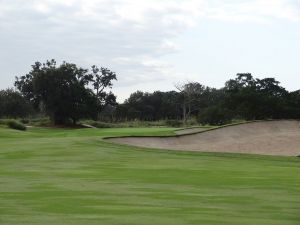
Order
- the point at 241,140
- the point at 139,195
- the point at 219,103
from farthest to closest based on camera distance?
the point at 219,103, the point at 241,140, the point at 139,195

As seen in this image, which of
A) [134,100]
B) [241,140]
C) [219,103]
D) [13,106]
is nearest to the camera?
[241,140]

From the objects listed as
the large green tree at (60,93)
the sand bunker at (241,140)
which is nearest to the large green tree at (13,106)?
the large green tree at (60,93)

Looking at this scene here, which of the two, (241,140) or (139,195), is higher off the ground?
(241,140)

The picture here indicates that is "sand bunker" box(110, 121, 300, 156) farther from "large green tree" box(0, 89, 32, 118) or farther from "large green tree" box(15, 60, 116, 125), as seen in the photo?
"large green tree" box(0, 89, 32, 118)

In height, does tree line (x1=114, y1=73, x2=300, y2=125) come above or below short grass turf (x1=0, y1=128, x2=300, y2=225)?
above

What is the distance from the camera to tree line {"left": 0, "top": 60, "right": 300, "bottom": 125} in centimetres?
5256

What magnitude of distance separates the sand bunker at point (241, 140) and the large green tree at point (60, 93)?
37257 mm

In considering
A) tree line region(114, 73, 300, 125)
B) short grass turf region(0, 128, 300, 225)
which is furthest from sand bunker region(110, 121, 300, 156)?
tree line region(114, 73, 300, 125)

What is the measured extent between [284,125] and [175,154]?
50.7 feet

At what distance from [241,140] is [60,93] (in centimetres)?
4031

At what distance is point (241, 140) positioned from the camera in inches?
1200

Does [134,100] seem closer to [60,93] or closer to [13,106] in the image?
[13,106]

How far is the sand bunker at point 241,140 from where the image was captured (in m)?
27.2

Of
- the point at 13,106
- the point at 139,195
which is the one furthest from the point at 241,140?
the point at 13,106
